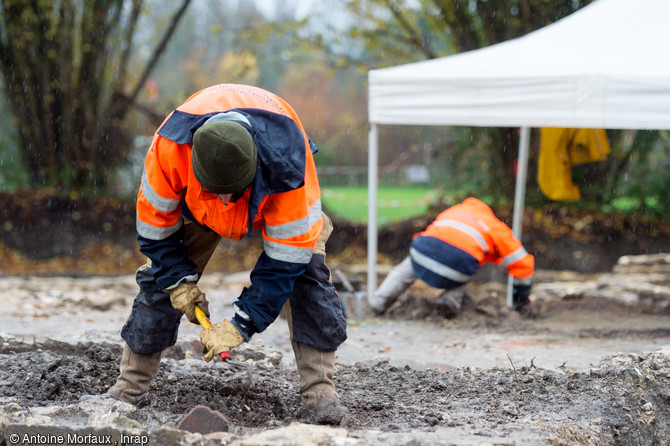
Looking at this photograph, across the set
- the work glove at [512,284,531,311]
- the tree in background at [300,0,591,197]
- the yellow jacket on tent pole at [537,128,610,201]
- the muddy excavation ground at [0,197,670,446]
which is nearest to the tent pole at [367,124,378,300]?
the muddy excavation ground at [0,197,670,446]

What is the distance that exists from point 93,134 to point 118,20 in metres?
1.69

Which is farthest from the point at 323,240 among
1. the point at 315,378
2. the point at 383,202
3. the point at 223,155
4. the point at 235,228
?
the point at 383,202

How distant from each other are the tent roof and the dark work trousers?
2.57m

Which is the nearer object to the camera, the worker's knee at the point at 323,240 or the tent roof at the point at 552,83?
the worker's knee at the point at 323,240

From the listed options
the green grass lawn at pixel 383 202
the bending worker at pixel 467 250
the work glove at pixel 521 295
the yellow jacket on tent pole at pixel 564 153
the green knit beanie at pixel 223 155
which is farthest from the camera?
the green grass lawn at pixel 383 202

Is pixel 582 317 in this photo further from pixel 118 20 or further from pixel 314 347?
pixel 118 20

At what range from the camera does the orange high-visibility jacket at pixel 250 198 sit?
2539 millimetres

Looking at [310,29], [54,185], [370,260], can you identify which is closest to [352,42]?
[310,29]

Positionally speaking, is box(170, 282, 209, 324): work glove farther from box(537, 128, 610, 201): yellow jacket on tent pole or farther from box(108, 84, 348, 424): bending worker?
box(537, 128, 610, 201): yellow jacket on tent pole

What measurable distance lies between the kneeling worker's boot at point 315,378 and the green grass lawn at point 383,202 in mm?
7237

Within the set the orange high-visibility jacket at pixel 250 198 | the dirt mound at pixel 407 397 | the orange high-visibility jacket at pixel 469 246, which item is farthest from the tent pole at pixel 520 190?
the orange high-visibility jacket at pixel 250 198

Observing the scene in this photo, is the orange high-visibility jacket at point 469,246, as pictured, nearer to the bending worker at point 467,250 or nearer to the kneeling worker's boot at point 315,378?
the bending worker at point 467,250

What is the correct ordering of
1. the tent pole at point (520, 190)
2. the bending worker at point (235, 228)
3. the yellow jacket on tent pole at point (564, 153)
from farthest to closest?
1. the yellow jacket on tent pole at point (564, 153)
2. the tent pole at point (520, 190)
3. the bending worker at point (235, 228)

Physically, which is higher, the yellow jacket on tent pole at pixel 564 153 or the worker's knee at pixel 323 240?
the worker's knee at pixel 323 240
